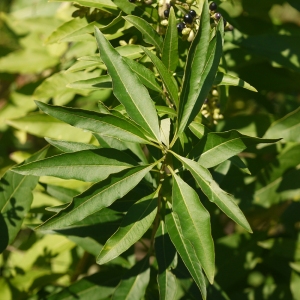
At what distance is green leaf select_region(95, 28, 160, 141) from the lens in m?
1.07

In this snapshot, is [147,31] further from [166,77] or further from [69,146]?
[69,146]

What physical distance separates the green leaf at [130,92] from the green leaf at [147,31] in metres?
0.13

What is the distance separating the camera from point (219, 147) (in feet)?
3.59

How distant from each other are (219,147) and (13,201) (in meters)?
0.71

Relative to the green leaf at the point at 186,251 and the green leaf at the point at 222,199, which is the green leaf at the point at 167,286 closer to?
the green leaf at the point at 186,251

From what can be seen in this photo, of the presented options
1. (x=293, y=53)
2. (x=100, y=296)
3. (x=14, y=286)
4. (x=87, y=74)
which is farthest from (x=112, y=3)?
(x=14, y=286)

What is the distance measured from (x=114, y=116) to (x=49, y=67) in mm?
1043

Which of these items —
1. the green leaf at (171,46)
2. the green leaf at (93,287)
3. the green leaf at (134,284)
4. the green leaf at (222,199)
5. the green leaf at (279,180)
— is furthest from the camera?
the green leaf at (279,180)

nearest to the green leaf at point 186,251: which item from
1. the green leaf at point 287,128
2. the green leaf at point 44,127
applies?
the green leaf at point 287,128

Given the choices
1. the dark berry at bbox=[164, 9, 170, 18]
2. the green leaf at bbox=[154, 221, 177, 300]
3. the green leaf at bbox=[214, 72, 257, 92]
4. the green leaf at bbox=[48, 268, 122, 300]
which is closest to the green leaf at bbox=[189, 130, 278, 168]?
the green leaf at bbox=[214, 72, 257, 92]

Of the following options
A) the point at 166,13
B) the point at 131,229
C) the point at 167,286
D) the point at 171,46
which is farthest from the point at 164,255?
the point at 166,13

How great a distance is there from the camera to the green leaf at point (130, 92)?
1.07m

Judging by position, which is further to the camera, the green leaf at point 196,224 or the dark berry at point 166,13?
the dark berry at point 166,13

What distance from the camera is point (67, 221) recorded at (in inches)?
41.0
